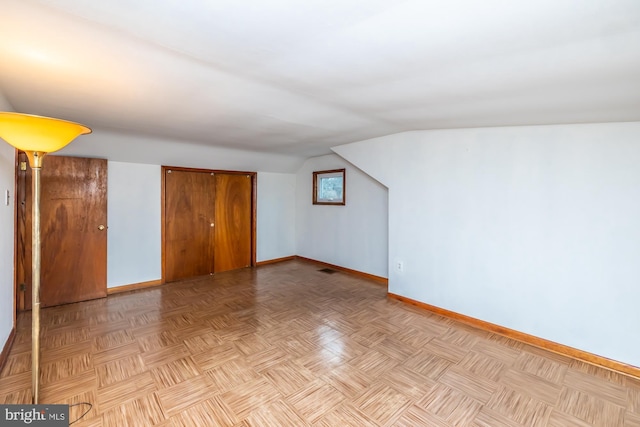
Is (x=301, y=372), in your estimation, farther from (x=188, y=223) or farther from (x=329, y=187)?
(x=329, y=187)

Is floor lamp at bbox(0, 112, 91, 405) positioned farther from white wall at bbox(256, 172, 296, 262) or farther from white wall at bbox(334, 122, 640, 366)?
white wall at bbox(256, 172, 296, 262)

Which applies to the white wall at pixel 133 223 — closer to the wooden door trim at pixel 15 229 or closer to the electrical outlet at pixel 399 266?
the wooden door trim at pixel 15 229

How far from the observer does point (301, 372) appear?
7.19 feet

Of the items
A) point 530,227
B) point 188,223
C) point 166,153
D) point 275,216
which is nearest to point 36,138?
point 166,153

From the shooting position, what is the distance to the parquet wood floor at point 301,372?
178 centimetres

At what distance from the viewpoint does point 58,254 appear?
349cm

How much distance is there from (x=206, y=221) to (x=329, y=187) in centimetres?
229

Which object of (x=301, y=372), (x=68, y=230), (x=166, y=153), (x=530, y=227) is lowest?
(x=301, y=372)

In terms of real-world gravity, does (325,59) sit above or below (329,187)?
above

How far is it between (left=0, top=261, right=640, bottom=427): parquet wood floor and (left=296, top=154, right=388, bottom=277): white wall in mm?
1343

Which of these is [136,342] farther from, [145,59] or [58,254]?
[145,59]

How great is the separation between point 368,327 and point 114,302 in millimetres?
3183

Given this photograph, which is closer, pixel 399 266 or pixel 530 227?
pixel 530 227

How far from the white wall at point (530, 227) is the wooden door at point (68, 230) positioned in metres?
3.93
